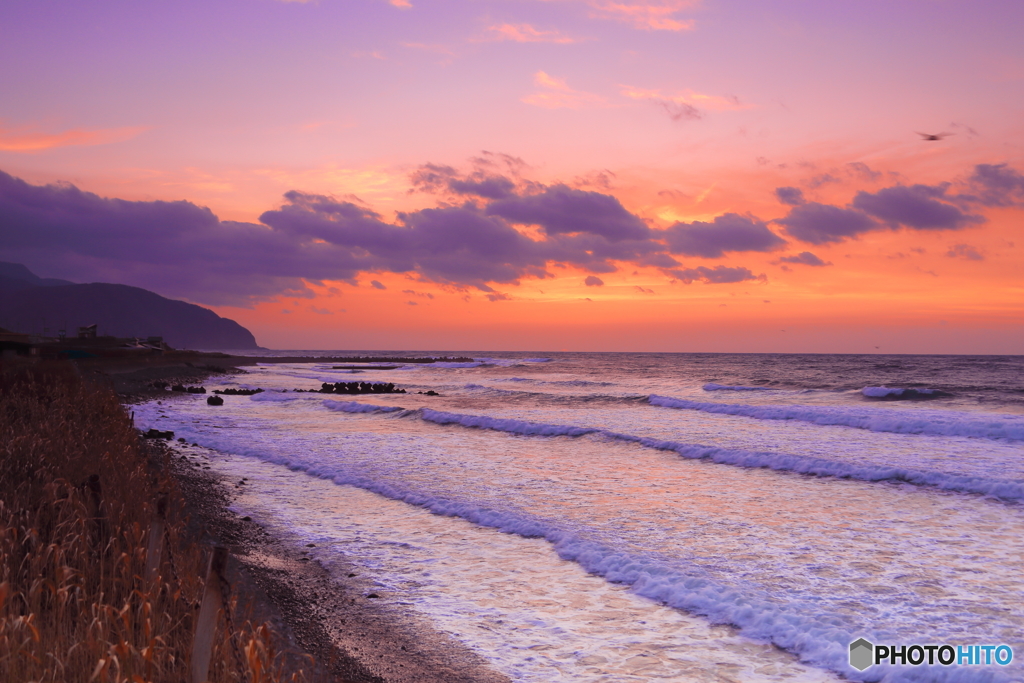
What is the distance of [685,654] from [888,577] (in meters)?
4.44

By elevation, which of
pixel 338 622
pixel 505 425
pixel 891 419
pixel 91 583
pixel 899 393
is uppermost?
pixel 91 583

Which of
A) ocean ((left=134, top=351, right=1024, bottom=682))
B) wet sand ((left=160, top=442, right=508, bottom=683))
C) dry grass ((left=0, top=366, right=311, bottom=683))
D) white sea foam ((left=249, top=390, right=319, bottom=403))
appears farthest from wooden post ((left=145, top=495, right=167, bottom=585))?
white sea foam ((left=249, top=390, right=319, bottom=403))

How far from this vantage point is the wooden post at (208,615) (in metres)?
3.14

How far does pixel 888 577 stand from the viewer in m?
9.06

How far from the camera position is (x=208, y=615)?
3273 mm

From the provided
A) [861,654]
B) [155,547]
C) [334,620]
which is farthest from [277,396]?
[861,654]

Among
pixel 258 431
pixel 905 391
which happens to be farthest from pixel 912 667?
pixel 905 391

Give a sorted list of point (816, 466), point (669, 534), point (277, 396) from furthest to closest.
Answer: point (277, 396) < point (816, 466) < point (669, 534)

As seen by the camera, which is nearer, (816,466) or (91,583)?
(91,583)

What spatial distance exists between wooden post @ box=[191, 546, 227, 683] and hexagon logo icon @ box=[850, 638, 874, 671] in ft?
21.8

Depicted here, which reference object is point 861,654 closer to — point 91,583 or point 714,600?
point 714,600

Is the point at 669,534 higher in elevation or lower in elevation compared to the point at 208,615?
lower

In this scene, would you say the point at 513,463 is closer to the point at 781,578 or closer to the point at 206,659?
the point at 781,578
